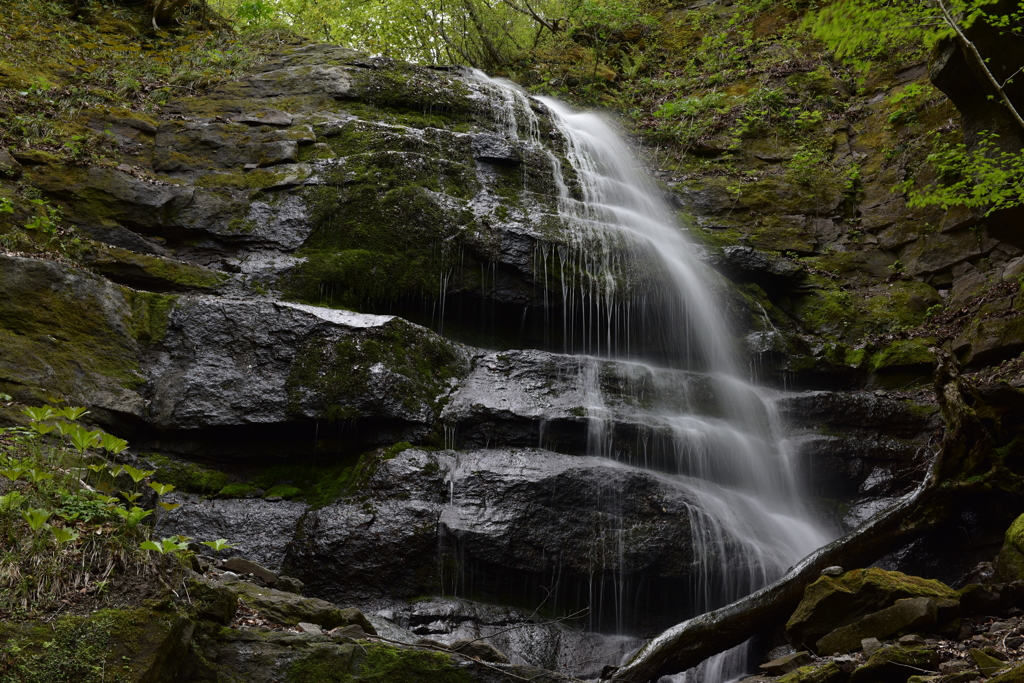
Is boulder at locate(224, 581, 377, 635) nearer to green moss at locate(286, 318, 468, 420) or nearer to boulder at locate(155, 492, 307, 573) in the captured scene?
boulder at locate(155, 492, 307, 573)

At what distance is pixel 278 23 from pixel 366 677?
48.4ft

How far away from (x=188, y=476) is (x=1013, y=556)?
699cm

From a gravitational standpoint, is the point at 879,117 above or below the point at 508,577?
above

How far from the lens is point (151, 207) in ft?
25.6

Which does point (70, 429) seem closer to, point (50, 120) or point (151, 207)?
point (151, 207)

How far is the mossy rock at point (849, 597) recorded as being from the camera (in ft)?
15.7

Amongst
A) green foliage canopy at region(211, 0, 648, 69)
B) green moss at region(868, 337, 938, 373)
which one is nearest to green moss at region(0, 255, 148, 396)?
green moss at region(868, 337, 938, 373)

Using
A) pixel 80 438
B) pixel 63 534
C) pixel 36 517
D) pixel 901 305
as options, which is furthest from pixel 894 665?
pixel 901 305

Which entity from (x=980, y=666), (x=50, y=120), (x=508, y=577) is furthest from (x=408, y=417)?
(x=50, y=120)

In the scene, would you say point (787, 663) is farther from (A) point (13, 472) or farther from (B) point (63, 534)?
(A) point (13, 472)

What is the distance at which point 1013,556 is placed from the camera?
5250 millimetres

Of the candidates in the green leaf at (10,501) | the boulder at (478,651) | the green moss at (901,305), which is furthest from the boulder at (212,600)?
the green moss at (901,305)

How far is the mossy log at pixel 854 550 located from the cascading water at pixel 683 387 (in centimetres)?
47

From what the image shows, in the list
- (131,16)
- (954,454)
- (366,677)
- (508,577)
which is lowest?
(366,677)
